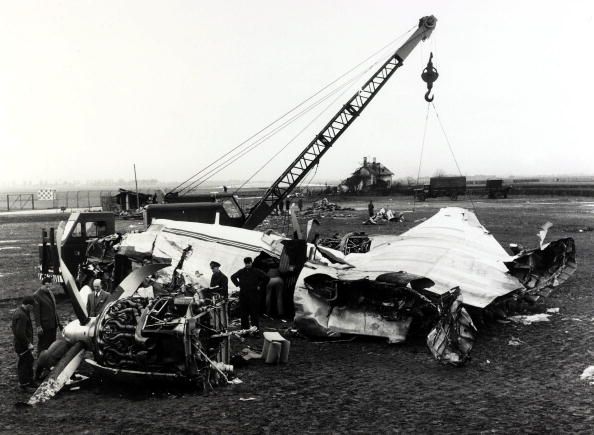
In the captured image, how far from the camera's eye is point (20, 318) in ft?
26.3

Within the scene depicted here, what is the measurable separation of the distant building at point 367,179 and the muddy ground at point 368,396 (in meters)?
68.6

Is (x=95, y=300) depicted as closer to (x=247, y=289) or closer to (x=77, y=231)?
(x=247, y=289)

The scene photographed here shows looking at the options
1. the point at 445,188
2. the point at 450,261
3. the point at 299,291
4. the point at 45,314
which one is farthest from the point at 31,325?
the point at 445,188

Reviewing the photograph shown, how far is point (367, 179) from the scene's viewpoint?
80125 millimetres

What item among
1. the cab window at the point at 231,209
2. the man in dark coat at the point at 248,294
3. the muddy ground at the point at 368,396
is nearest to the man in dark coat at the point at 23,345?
the muddy ground at the point at 368,396

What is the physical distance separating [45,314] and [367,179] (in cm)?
7335

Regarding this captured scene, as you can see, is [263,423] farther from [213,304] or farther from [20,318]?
[20,318]

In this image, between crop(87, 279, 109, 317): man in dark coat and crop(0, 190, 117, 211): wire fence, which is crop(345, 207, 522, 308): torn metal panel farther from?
crop(0, 190, 117, 211): wire fence

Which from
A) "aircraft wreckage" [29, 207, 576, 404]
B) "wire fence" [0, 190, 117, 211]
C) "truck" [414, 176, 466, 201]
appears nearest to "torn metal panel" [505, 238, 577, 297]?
"aircraft wreckage" [29, 207, 576, 404]

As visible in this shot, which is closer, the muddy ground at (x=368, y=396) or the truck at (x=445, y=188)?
the muddy ground at (x=368, y=396)

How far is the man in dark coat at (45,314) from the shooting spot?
879cm

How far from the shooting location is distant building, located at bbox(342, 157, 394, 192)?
3123 inches

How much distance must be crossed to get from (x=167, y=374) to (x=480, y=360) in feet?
18.1

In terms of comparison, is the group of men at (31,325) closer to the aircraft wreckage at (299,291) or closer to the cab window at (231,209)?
the aircraft wreckage at (299,291)
